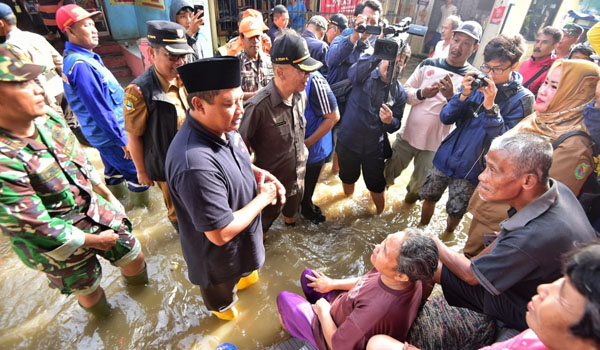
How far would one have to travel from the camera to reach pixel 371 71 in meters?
3.04

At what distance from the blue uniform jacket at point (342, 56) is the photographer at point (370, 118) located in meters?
0.60

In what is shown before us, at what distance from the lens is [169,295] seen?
108 inches

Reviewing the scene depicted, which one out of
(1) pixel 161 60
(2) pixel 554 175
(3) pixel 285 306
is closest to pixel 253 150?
(1) pixel 161 60

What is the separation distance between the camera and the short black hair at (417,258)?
1477 mm

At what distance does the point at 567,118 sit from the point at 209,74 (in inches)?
105

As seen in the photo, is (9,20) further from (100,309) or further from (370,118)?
(370,118)

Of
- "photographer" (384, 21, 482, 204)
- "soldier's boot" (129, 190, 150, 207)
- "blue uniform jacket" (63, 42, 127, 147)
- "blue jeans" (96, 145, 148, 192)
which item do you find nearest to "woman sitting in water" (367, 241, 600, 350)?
"photographer" (384, 21, 482, 204)

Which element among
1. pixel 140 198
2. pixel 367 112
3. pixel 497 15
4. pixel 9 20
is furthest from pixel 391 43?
pixel 497 15

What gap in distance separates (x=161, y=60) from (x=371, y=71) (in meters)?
2.02

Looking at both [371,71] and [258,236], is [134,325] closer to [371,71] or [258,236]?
[258,236]

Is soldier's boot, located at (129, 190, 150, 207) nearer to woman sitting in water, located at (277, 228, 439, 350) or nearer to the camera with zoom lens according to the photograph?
woman sitting in water, located at (277, 228, 439, 350)

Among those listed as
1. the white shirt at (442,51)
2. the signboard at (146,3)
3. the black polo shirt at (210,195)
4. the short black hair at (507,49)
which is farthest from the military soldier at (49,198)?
the signboard at (146,3)

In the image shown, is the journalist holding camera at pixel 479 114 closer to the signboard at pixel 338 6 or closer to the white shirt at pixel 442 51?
A: the white shirt at pixel 442 51

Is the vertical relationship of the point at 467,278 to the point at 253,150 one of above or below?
below
